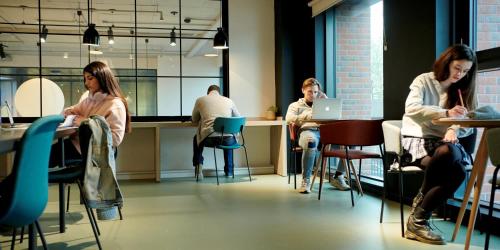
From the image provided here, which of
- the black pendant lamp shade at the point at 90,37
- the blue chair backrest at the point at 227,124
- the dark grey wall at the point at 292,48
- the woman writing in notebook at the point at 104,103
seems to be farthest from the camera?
the dark grey wall at the point at 292,48

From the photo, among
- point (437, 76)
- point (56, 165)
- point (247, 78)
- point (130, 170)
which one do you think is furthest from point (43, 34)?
point (437, 76)

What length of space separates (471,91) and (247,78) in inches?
149

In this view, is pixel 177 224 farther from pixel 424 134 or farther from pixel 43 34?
pixel 43 34

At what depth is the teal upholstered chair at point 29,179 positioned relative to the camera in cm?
143

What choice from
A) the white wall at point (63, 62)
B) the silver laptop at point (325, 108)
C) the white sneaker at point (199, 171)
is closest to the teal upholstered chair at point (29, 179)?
the silver laptop at point (325, 108)

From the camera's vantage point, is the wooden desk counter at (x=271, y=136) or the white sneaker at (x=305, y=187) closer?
the white sneaker at (x=305, y=187)

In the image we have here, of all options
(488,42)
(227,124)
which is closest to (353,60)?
A: (227,124)

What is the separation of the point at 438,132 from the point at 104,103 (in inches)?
90.9

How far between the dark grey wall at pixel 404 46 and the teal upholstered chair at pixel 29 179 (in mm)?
2954

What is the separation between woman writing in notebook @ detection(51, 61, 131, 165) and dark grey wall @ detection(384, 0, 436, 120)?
93.2 inches

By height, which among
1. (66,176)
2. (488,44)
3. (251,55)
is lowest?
(66,176)

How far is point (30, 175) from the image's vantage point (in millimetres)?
1507

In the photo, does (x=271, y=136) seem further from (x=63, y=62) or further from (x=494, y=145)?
(x=63, y=62)

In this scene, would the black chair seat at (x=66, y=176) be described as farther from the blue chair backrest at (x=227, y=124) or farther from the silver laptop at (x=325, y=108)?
the blue chair backrest at (x=227, y=124)
